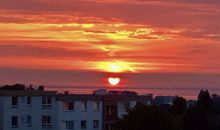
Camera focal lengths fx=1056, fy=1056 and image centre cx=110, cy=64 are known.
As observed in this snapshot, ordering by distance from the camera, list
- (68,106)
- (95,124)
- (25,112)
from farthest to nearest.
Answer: (95,124), (68,106), (25,112)

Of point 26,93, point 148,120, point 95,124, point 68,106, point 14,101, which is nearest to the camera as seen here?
point 148,120

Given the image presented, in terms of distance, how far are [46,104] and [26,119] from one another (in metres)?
3.54

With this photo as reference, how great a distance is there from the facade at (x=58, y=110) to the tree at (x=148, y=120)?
2222 centimetres

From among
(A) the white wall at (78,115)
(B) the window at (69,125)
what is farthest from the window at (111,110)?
(B) the window at (69,125)

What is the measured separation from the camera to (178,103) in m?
127

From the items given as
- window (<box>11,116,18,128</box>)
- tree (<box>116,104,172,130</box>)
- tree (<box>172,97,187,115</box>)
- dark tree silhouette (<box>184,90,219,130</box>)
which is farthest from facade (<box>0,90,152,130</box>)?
dark tree silhouette (<box>184,90,219,130</box>)

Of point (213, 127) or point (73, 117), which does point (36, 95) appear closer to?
point (73, 117)

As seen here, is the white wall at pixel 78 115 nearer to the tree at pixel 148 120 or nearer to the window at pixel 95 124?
the window at pixel 95 124

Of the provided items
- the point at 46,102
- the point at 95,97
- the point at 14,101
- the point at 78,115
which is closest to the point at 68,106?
the point at 78,115

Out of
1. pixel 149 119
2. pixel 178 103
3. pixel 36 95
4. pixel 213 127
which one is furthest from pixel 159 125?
pixel 178 103

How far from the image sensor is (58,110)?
11562cm

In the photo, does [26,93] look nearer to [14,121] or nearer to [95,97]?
[14,121]

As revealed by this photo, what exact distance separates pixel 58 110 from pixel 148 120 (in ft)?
85.8

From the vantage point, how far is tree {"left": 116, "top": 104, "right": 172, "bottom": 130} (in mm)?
90625
